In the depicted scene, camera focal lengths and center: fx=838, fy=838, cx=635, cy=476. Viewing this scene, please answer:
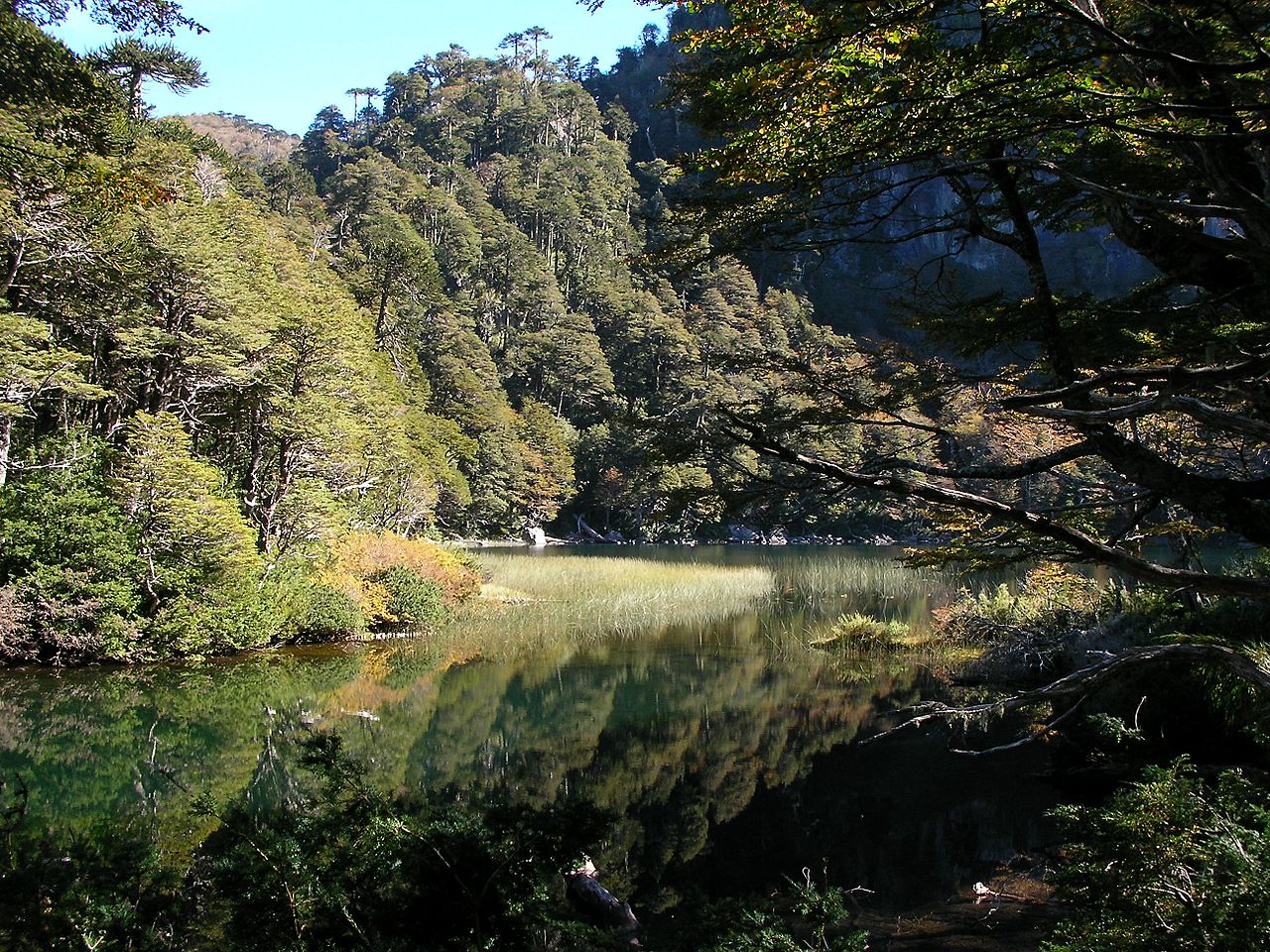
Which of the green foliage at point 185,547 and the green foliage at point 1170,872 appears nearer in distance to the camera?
the green foliage at point 1170,872

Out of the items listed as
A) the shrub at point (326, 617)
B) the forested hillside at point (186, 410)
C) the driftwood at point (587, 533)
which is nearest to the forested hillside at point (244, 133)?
the driftwood at point (587, 533)

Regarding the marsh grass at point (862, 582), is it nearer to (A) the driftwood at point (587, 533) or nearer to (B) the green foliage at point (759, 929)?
(B) the green foliage at point (759, 929)

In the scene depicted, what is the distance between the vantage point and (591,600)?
2131cm

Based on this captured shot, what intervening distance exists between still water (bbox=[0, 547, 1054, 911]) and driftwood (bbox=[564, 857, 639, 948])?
398 mm

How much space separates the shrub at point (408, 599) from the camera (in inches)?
719

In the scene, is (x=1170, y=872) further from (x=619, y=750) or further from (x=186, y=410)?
(x=186, y=410)

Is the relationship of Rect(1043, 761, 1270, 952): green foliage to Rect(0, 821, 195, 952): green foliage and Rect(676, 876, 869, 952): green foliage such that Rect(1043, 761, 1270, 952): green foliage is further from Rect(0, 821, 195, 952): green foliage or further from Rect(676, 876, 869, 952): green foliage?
Rect(0, 821, 195, 952): green foliage

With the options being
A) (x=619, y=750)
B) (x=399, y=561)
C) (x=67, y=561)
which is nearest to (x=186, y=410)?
(x=67, y=561)

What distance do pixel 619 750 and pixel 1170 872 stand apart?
7.05 metres

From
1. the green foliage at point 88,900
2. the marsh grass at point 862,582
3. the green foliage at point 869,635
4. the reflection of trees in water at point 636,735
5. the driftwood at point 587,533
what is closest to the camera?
the green foliage at point 88,900

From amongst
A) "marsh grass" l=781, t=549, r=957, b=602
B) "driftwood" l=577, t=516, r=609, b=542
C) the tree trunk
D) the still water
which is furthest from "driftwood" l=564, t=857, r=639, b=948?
"driftwood" l=577, t=516, r=609, b=542

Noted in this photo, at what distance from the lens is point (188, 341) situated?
15.4 metres

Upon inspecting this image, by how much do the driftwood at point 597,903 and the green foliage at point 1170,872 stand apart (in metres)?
2.86

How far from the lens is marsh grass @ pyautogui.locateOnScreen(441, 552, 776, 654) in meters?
17.8
